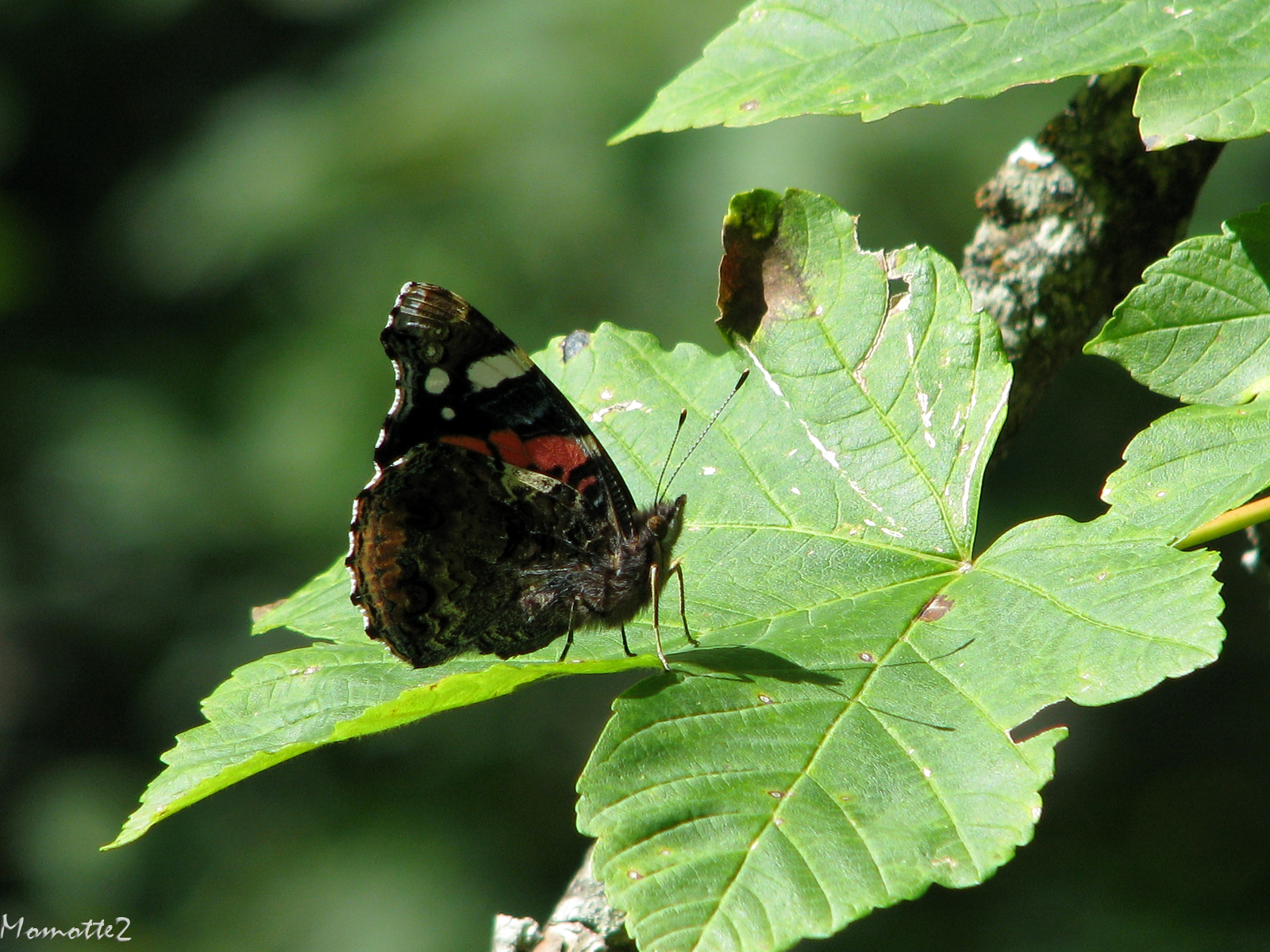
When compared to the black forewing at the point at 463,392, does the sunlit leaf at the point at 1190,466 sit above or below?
below

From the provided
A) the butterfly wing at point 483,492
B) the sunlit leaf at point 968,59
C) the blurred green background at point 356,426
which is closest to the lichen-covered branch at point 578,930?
the butterfly wing at point 483,492

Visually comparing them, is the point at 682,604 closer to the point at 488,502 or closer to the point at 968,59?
the point at 488,502

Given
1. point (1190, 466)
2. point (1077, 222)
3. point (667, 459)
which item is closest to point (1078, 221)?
point (1077, 222)

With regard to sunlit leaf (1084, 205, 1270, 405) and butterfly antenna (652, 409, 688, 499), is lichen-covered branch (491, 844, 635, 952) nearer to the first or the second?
butterfly antenna (652, 409, 688, 499)

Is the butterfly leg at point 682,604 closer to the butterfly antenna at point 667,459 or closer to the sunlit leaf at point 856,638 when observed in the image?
the sunlit leaf at point 856,638

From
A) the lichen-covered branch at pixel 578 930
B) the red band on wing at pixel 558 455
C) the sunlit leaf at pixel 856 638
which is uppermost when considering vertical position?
the red band on wing at pixel 558 455

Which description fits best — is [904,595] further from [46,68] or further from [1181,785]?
[46,68]

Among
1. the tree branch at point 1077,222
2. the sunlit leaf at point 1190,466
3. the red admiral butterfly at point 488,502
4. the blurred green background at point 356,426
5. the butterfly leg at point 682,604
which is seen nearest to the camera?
the sunlit leaf at point 1190,466
